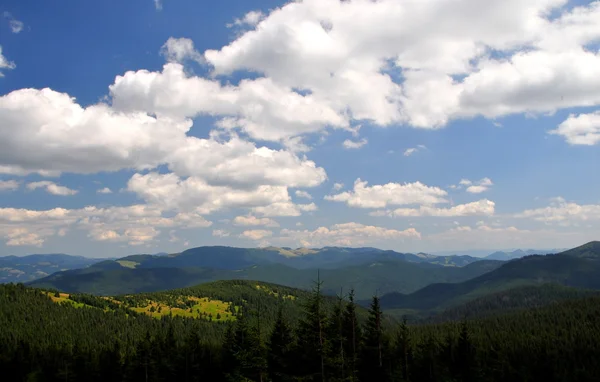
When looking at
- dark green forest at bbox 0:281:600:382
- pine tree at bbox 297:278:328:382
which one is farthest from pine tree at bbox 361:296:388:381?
pine tree at bbox 297:278:328:382

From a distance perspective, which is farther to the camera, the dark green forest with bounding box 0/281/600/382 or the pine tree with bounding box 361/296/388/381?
the pine tree with bounding box 361/296/388/381

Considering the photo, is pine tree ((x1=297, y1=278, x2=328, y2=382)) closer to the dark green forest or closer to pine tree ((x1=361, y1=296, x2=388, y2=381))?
the dark green forest

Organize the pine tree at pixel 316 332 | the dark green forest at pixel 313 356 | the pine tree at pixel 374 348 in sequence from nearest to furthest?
the pine tree at pixel 316 332, the dark green forest at pixel 313 356, the pine tree at pixel 374 348

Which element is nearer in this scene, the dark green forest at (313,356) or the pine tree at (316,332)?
the pine tree at (316,332)

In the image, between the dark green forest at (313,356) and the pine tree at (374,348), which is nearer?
the dark green forest at (313,356)

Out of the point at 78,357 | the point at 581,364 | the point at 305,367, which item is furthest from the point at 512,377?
the point at 78,357

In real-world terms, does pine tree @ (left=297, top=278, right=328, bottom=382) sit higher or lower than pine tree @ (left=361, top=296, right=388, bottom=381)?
higher

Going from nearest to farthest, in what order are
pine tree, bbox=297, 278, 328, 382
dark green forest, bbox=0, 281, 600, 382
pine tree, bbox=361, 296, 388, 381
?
pine tree, bbox=297, 278, 328, 382 < dark green forest, bbox=0, 281, 600, 382 < pine tree, bbox=361, 296, 388, 381

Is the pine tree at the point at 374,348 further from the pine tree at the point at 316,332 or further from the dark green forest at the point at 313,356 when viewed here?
the pine tree at the point at 316,332

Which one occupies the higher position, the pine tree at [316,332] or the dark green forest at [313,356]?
the pine tree at [316,332]

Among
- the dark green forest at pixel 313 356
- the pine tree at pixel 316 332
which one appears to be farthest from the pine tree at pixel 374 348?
the pine tree at pixel 316 332

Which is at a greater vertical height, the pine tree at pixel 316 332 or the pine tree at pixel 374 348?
the pine tree at pixel 316 332

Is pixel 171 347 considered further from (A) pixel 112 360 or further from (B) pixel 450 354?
(B) pixel 450 354

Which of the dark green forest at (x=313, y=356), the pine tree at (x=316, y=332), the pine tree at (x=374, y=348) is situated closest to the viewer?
the pine tree at (x=316, y=332)
